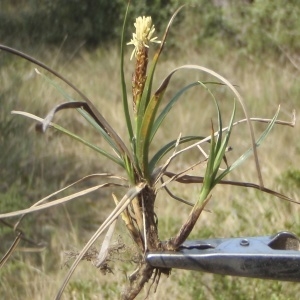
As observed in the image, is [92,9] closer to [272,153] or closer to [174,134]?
[174,134]

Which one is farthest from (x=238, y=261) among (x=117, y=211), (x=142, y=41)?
(x=142, y=41)

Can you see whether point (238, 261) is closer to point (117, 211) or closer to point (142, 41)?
point (117, 211)

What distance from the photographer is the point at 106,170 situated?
5219 mm

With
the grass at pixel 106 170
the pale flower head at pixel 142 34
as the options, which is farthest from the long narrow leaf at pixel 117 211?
the grass at pixel 106 170

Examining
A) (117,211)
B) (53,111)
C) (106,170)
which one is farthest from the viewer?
(106,170)

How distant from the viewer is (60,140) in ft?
18.0

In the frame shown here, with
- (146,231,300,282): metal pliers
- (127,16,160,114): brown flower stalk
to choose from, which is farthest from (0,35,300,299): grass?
(127,16,160,114): brown flower stalk

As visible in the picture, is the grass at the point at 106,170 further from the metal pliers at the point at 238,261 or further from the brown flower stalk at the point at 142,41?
the brown flower stalk at the point at 142,41

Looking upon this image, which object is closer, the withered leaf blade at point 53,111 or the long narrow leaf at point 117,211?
the withered leaf blade at point 53,111

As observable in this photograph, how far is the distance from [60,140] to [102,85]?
1530 mm

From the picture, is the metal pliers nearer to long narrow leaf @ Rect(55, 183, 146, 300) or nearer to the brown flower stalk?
long narrow leaf @ Rect(55, 183, 146, 300)

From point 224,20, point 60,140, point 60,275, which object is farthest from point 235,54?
point 60,275

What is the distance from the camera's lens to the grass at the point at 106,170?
303 centimetres

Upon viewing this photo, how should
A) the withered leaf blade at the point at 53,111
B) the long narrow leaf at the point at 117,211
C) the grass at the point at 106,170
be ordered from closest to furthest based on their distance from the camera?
the withered leaf blade at the point at 53,111
the long narrow leaf at the point at 117,211
the grass at the point at 106,170
